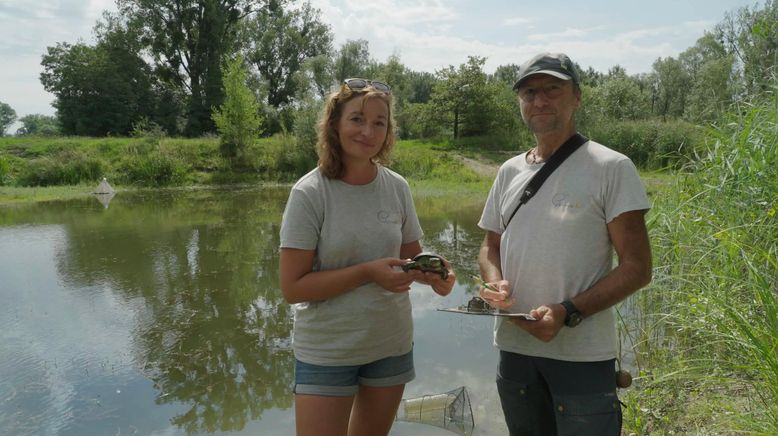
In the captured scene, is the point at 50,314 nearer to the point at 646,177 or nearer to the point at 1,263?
the point at 1,263

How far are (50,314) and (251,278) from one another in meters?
2.62

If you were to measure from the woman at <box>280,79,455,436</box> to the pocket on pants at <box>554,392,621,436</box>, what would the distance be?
64 centimetres

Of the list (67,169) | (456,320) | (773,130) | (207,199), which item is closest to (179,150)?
(67,169)

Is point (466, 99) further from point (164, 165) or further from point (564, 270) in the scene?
point (564, 270)

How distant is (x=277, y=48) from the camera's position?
4288cm

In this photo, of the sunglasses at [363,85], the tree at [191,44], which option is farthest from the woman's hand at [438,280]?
the tree at [191,44]

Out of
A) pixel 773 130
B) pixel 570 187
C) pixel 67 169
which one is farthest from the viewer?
pixel 67 169

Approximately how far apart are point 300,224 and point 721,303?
254 cm

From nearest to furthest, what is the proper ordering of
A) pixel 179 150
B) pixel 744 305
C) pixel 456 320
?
pixel 744 305
pixel 456 320
pixel 179 150

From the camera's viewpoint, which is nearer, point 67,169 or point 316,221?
point 316,221

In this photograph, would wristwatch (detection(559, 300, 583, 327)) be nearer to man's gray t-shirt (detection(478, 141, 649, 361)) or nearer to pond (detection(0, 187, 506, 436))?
man's gray t-shirt (detection(478, 141, 649, 361))

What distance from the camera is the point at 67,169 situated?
73.7 ft

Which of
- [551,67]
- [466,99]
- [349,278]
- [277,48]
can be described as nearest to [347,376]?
[349,278]

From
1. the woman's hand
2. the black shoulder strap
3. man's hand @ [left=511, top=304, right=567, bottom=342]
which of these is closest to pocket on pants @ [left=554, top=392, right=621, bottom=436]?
man's hand @ [left=511, top=304, right=567, bottom=342]
